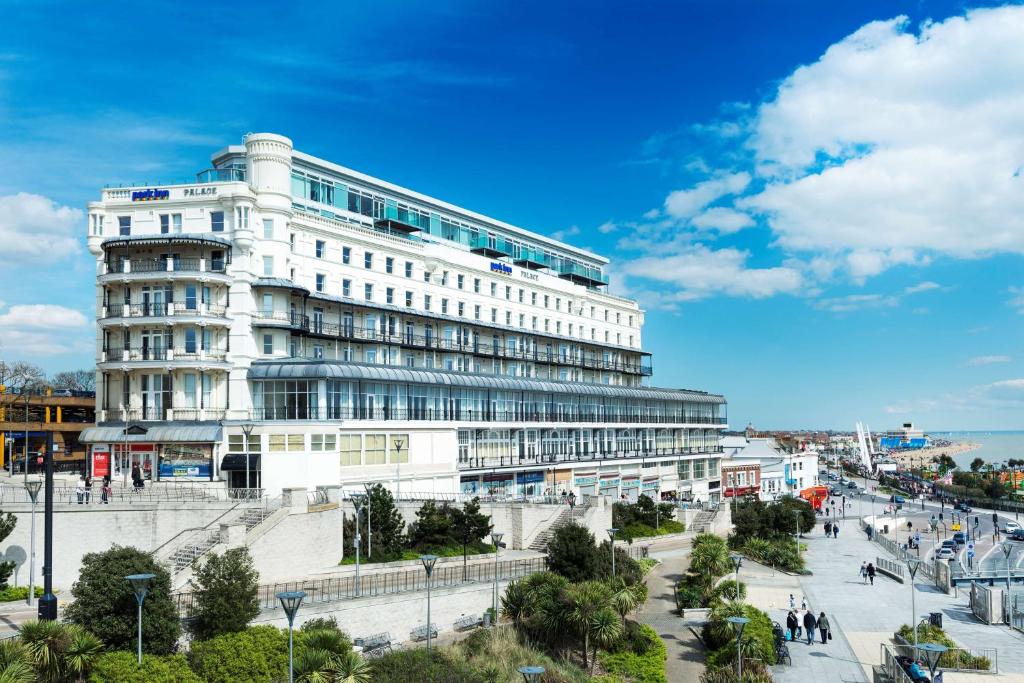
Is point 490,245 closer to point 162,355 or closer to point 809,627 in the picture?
point 162,355

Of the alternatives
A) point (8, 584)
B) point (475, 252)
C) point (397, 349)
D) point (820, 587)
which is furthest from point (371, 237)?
point (820, 587)

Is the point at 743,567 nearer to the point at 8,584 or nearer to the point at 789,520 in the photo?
the point at 789,520

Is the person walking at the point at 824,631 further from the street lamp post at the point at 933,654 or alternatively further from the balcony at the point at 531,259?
the balcony at the point at 531,259

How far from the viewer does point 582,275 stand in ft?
294

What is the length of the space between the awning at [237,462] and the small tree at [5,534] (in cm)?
1233

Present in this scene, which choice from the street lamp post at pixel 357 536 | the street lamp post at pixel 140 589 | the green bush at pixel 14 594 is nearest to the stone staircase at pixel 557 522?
the street lamp post at pixel 357 536

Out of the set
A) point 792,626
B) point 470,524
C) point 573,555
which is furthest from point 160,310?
point 792,626

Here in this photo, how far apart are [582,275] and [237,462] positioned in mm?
51477

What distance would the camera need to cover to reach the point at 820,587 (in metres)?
44.4

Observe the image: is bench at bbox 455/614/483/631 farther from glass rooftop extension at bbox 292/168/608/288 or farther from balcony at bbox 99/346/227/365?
glass rooftop extension at bbox 292/168/608/288

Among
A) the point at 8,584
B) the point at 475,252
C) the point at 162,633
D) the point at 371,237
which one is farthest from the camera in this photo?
the point at 475,252

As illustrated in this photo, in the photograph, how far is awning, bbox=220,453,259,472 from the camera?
45375 mm

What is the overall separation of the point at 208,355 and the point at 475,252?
106 ft

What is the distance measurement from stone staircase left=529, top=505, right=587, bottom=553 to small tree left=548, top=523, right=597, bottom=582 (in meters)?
9.36
